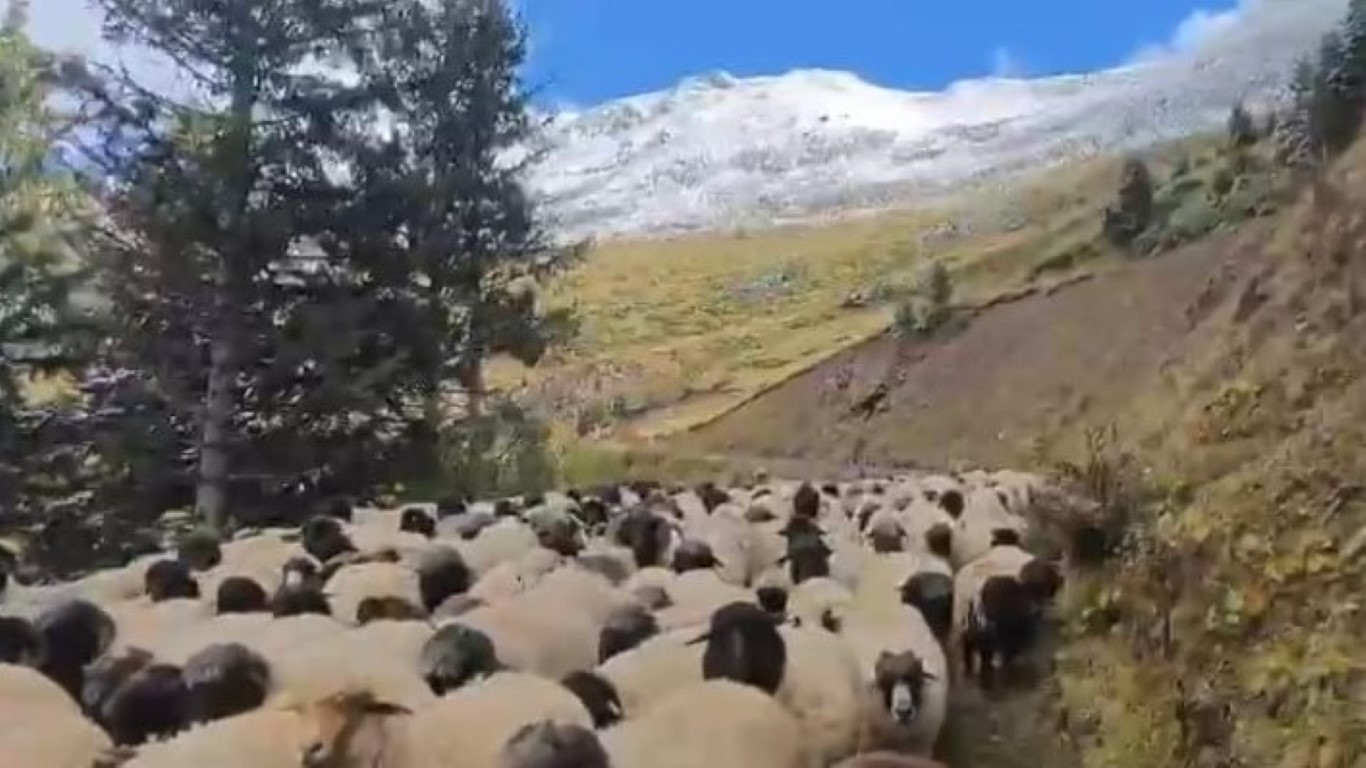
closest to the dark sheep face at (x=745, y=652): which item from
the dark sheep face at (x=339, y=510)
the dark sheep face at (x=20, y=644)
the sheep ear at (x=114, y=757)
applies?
the sheep ear at (x=114, y=757)

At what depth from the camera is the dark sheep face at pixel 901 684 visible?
308 inches

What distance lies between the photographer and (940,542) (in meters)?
13.3

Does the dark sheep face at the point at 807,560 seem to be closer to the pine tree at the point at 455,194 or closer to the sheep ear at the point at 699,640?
the sheep ear at the point at 699,640

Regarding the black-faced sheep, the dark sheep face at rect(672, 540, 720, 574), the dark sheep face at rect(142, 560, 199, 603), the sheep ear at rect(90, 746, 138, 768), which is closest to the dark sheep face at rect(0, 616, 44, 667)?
the dark sheep face at rect(142, 560, 199, 603)

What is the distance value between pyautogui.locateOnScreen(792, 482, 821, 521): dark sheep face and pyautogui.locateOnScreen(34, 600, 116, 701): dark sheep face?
27.5 feet

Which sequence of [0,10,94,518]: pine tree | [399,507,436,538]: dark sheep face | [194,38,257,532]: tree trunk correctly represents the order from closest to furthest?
1. [399,507,436,538]: dark sheep face
2. [0,10,94,518]: pine tree
3. [194,38,257,532]: tree trunk

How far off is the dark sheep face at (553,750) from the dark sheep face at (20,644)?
3659 millimetres

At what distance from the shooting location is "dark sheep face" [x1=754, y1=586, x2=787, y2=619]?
9375 mm

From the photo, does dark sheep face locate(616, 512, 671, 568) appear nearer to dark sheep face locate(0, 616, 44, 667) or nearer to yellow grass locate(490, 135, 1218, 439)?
dark sheep face locate(0, 616, 44, 667)

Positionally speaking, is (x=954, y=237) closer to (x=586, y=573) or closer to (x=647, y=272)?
(x=647, y=272)

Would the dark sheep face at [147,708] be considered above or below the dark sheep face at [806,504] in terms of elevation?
below

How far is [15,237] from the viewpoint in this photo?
21.0 meters

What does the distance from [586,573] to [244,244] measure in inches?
494

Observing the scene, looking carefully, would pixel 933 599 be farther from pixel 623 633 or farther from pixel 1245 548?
pixel 1245 548
